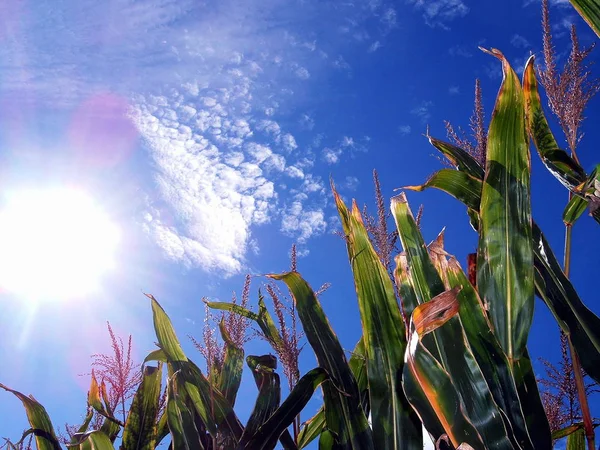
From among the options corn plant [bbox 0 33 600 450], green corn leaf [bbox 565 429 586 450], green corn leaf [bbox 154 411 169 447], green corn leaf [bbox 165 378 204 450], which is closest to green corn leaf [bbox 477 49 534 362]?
corn plant [bbox 0 33 600 450]

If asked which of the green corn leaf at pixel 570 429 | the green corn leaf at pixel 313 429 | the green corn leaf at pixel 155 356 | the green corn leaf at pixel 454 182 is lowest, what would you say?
the green corn leaf at pixel 570 429

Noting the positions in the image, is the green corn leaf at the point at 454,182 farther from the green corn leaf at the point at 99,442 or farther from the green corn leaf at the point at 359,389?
the green corn leaf at the point at 99,442

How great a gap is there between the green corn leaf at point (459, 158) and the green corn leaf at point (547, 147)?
160 millimetres

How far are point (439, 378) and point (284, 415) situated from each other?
0.44 meters

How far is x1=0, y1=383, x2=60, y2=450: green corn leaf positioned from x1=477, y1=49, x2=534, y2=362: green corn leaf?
1.27m

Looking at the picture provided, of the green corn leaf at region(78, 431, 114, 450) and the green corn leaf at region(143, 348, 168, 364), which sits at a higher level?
the green corn leaf at region(143, 348, 168, 364)

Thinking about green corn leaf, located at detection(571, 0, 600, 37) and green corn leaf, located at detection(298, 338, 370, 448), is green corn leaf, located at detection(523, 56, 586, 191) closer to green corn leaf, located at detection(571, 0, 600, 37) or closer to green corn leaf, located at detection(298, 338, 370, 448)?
green corn leaf, located at detection(571, 0, 600, 37)

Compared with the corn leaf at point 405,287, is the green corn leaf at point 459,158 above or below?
above

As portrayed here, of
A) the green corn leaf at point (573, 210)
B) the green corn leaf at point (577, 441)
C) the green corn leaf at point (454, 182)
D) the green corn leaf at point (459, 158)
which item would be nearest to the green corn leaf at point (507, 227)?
the green corn leaf at point (454, 182)

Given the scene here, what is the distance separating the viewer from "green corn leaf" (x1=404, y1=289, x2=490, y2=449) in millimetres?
830

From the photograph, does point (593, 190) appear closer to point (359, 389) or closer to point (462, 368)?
point (462, 368)

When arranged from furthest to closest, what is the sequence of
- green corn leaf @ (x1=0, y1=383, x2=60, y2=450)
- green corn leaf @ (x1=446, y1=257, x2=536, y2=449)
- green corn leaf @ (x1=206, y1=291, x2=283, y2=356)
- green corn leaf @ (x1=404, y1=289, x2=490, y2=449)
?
green corn leaf @ (x1=206, y1=291, x2=283, y2=356)
green corn leaf @ (x1=0, y1=383, x2=60, y2=450)
green corn leaf @ (x1=446, y1=257, x2=536, y2=449)
green corn leaf @ (x1=404, y1=289, x2=490, y2=449)

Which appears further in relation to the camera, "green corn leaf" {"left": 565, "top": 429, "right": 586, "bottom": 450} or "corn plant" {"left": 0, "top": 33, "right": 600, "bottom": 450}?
"green corn leaf" {"left": 565, "top": 429, "right": 586, "bottom": 450}

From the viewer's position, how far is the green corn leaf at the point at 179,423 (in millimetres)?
1372
